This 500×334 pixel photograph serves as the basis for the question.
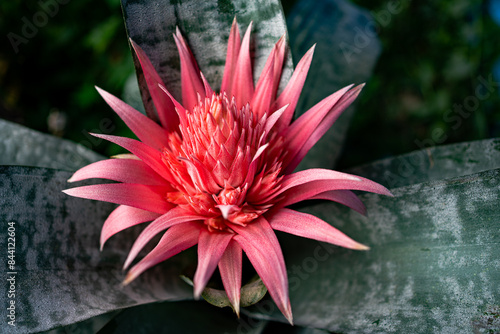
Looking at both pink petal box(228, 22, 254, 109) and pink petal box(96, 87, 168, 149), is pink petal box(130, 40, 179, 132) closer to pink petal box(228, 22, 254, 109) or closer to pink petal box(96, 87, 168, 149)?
pink petal box(96, 87, 168, 149)

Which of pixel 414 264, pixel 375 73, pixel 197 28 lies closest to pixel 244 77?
pixel 197 28

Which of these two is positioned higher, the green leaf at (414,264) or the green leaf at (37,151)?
the green leaf at (37,151)

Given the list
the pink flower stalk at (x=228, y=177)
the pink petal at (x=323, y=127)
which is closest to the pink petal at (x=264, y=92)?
the pink flower stalk at (x=228, y=177)

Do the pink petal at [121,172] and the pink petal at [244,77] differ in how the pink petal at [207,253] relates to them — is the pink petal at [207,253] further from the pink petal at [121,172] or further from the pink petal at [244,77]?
the pink petal at [244,77]

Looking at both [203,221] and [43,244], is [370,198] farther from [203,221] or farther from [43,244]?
[43,244]

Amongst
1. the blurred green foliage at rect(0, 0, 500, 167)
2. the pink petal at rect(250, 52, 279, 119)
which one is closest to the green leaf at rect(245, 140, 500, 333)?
the pink petal at rect(250, 52, 279, 119)

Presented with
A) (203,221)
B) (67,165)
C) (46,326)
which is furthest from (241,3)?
(46,326)
